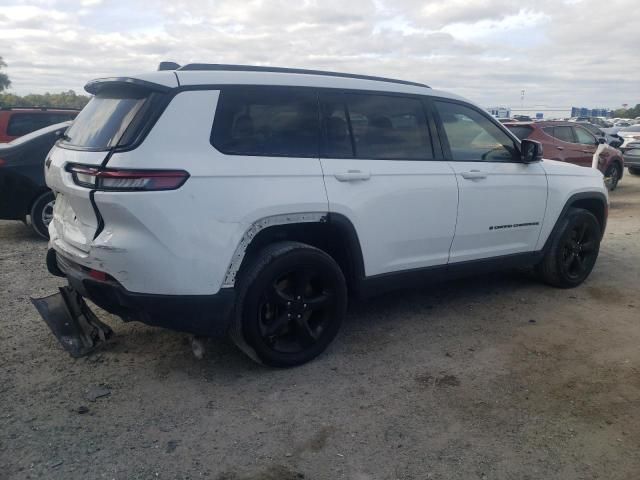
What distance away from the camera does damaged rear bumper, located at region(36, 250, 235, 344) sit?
10.6ft

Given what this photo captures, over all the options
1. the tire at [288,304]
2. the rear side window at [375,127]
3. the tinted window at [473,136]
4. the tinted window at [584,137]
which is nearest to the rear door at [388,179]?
the rear side window at [375,127]

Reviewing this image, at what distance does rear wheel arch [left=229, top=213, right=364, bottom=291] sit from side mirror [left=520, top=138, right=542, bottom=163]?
6.48 ft

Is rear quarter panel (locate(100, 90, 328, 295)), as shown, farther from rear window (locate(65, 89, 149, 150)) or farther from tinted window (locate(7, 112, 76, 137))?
tinted window (locate(7, 112, 76, 137))

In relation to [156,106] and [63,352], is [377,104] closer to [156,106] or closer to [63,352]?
[156,106]

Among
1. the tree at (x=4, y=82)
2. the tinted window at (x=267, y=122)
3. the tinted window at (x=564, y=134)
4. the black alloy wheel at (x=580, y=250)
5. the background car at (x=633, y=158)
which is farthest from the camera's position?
the tree at (x=4, y=82)

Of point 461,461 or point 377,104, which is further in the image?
point 377,104

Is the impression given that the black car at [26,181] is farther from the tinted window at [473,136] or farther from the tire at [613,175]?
the tire at [613,175]

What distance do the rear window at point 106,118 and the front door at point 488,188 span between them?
2393 mm

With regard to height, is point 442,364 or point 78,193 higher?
point 78,193

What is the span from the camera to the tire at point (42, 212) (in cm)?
707

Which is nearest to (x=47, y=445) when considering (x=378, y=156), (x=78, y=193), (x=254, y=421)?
(x=254, y=421)

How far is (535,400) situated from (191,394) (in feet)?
6.87

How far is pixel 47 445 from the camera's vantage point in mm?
2916

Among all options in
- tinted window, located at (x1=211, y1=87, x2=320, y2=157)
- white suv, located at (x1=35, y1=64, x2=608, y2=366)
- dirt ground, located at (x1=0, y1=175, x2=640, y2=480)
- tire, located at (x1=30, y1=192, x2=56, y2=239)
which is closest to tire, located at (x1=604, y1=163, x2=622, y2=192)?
dirt ground, located at (x1=0, y1=175, x2=640, y2=480)
